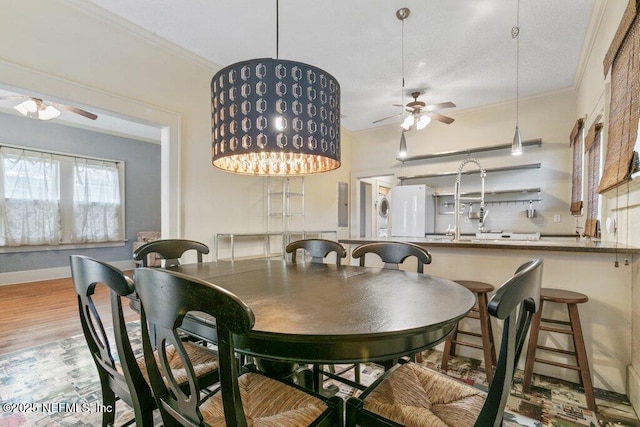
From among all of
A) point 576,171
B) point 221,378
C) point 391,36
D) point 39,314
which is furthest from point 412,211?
point 39,314

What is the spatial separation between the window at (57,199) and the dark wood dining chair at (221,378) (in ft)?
19.8

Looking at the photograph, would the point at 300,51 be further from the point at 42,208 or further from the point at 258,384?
the point at 42,208

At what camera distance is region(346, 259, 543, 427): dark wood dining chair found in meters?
0.80

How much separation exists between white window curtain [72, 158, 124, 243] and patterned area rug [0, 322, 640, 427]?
13.0 feet

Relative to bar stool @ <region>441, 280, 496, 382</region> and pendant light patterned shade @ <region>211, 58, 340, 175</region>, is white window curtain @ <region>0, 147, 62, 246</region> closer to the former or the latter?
pendant light patterned shade @ <region>211, 58, 340, 175</region>

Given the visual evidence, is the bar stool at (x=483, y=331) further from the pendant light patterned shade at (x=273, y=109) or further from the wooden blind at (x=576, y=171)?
the wooden blind at (x=576, y=171)

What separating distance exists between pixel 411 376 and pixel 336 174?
484 centimetres

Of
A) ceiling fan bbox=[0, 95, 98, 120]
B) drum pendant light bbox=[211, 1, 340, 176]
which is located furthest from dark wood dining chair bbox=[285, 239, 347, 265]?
ceiling fan bbox=[0, 95, 98, 120]

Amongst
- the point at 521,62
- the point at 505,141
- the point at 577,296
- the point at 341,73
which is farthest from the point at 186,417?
the point at 505,141

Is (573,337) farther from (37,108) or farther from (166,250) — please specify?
(37,108)

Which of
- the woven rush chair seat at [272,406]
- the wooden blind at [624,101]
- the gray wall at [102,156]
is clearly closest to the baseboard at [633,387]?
the wooden blind at [624,101]

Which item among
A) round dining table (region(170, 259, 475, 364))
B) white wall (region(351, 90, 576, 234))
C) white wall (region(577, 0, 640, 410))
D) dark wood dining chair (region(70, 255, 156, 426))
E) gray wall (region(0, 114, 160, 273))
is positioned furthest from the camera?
gray wall (region(0, 114, 160, 273))

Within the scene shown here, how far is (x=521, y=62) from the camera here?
3.46 meters

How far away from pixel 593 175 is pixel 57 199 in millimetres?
7932
